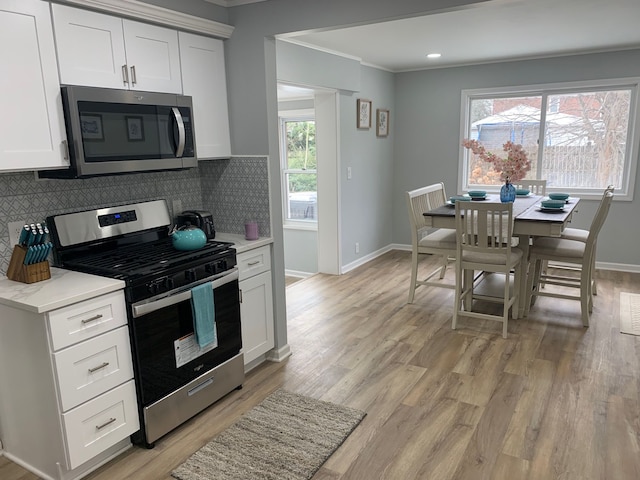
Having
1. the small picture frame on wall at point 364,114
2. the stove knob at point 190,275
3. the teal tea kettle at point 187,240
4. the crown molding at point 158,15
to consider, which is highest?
the crown molding at point 158,15

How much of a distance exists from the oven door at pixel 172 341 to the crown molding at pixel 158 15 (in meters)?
1.42

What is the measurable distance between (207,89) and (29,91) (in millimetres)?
1086

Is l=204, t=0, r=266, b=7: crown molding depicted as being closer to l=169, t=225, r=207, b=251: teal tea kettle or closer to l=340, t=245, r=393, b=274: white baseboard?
l=169, t=225, r=207, b=251: teal tea kettle

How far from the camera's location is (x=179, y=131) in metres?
2.66

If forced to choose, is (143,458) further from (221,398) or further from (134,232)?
(134,232)

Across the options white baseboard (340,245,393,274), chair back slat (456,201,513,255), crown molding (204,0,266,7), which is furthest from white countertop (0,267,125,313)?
white baseboard (340,245,393,274)

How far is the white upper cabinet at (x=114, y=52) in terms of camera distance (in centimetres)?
221

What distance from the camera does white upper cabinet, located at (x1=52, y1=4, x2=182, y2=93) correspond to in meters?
2.21

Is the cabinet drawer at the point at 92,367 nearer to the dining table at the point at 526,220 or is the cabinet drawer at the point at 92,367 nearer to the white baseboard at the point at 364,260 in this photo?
the dining table at the point at 526,220

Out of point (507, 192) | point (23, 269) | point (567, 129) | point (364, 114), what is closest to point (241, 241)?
point (23, 269)

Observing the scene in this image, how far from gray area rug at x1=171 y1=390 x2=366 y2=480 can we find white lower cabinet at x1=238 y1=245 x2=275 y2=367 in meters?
0.38

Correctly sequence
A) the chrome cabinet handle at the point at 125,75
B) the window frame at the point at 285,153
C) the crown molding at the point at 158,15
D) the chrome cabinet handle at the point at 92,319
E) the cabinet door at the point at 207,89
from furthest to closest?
the window frame at the point at 285,153 → the cabinet door at the point at 207,89 → the chrome cabinet handle at the point at 125,75 → the crown molding at the point at 158,15 → the chrome cabinet handle at the point at 92,319

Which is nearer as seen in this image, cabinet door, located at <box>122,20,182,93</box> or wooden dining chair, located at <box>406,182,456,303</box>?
cabinet door, located at <box>122,20,182,93</box>

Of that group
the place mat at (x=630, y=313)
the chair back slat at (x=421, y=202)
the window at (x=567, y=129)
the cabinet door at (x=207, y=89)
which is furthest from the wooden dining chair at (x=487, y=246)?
the window at (x=567, y=129)
